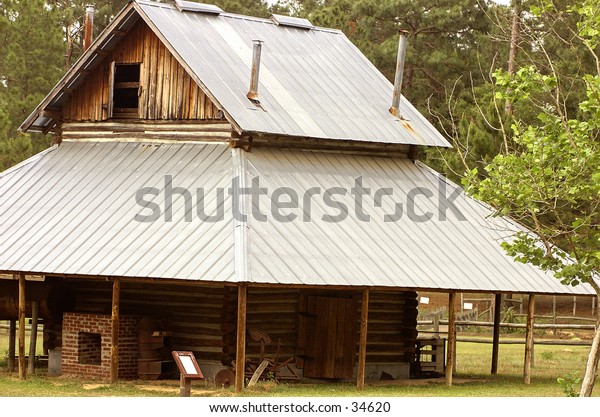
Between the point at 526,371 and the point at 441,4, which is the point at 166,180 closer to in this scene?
the point at 526,371

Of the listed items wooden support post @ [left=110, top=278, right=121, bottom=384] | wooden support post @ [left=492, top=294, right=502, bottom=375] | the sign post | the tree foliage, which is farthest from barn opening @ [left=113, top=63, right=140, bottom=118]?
the sign post

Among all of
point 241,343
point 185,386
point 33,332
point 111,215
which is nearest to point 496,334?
point 241,343

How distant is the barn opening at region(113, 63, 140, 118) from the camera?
97.5 feet

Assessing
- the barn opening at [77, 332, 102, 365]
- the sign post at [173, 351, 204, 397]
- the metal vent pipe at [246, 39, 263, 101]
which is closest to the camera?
the sign post at [173, 351, 204, 397]

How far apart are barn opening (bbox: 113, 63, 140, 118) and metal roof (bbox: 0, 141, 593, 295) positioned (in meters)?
0.86

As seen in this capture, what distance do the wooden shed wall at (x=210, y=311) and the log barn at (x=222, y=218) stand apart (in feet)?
0.11

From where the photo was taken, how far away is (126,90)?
100ft

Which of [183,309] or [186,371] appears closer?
[186,371]

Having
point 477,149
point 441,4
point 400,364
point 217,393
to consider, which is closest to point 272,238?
point 217,393

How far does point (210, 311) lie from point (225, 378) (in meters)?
2.08

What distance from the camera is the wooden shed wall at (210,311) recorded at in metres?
27.2

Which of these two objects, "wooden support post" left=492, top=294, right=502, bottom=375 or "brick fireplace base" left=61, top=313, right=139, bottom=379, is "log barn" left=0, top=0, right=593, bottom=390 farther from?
"wooden support post" left=492, top=294, right=502, bottom=375

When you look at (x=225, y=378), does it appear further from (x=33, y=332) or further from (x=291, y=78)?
(x=291, y=78)

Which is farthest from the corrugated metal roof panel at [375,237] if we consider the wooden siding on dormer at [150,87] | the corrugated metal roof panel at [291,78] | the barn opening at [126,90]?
the barn opening at [126,90]
